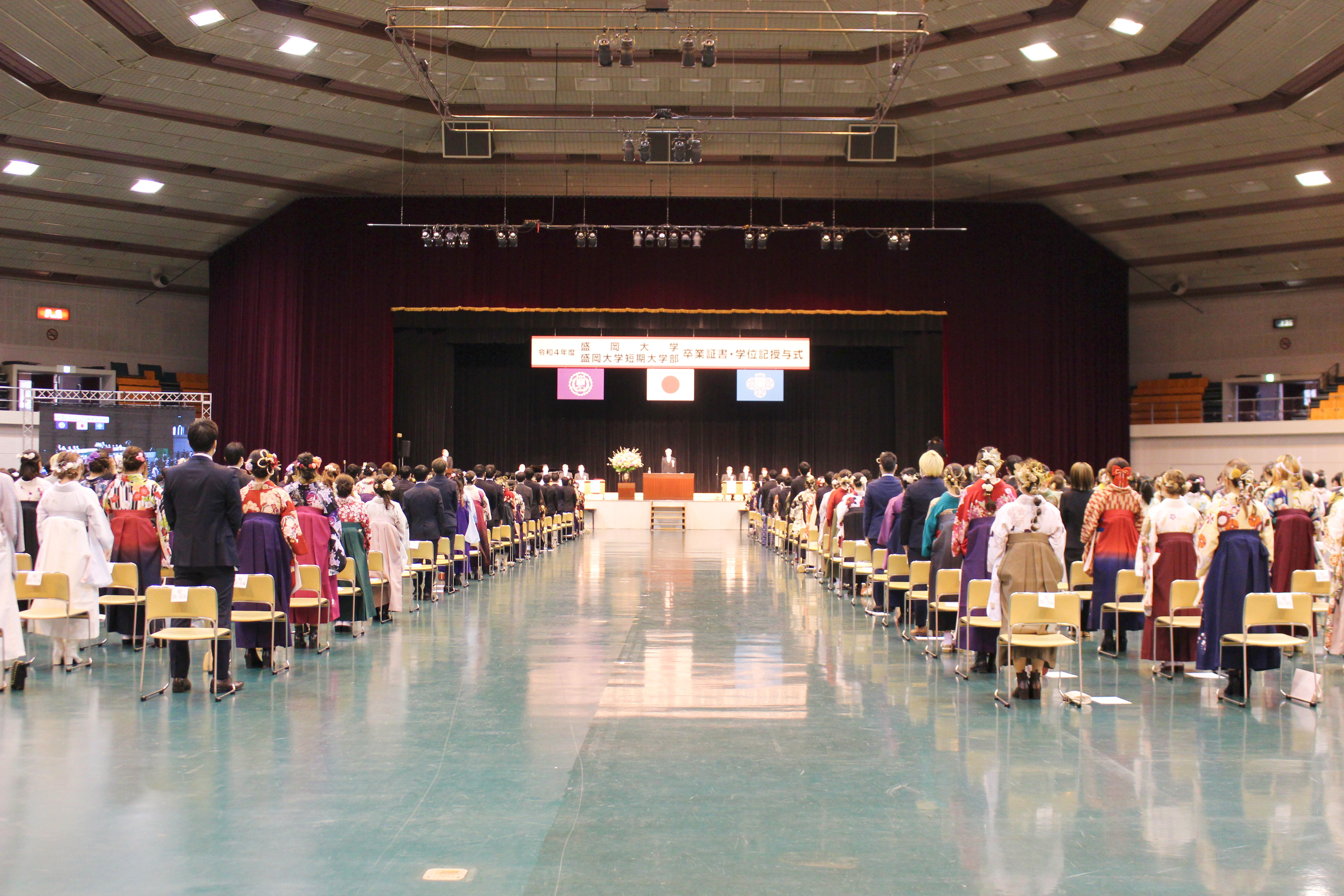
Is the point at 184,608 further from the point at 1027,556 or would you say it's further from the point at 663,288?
the point at 663,288

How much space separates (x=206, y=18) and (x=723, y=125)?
347 inches

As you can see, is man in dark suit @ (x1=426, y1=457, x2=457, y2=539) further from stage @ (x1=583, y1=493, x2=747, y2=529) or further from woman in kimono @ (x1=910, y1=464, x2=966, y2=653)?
stage @ (x1=583, y1=493, x2=747, y2=529)

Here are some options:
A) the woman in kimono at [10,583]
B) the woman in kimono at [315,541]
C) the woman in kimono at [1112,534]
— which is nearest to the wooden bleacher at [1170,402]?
the woman in kimono at [1112,534]

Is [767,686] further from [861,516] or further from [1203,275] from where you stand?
[1203,275]

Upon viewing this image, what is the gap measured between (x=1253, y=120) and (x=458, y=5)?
483 inches

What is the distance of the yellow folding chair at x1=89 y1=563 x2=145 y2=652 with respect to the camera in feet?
23.6

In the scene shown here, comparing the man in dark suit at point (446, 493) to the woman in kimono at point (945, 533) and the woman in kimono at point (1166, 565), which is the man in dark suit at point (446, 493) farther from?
the woman in kimono at point (1166, 565)

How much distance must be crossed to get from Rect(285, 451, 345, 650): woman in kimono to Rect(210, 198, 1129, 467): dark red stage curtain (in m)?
15.1

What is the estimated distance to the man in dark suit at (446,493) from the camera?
10.9m

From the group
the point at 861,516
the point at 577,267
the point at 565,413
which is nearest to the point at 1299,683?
the point at 861,516

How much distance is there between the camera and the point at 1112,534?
772 centimetres

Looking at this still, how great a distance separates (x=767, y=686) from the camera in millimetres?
6445

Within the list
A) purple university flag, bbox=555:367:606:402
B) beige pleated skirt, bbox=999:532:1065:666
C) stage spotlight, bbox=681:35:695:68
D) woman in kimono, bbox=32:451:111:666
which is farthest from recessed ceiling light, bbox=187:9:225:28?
beige pleated skirt, bbox=999:532:1065:666

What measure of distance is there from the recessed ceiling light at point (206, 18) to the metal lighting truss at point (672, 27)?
2.32 m
